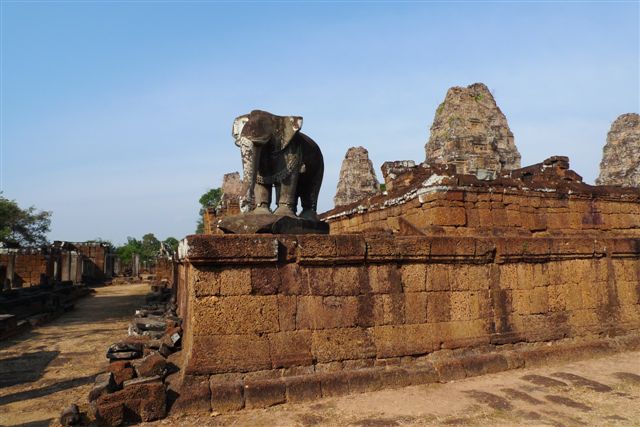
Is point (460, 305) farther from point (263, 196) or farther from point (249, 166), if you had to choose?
point (249, 166)

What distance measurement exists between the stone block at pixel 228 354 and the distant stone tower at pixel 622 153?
132 feet

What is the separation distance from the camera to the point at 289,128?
5629 mm

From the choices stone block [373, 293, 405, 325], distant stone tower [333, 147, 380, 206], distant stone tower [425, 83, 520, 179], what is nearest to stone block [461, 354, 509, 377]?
stone block [373, 293, 405, 325]

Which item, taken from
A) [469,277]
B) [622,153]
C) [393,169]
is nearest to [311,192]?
[469,277]

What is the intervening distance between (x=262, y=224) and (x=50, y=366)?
4.94 meters

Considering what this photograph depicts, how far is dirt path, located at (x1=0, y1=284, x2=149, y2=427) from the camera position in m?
4.99

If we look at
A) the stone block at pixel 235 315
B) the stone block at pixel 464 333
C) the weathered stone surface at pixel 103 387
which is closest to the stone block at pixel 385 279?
the stone block at pixel 464 333

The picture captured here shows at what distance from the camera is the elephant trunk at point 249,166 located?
5418 mm

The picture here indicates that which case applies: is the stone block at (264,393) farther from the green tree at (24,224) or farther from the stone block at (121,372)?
the green tree at (24,224)

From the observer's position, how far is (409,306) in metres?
5.31

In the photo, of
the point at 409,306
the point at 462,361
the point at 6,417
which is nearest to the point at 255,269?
the point at 409,306

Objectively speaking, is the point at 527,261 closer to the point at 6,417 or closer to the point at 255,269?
the point at 255,269

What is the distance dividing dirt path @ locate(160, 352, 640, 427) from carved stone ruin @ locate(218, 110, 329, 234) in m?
2.05

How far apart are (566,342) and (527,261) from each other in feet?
4.33
